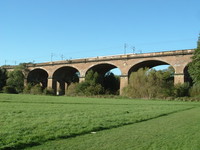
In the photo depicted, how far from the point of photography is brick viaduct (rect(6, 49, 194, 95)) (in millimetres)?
35500

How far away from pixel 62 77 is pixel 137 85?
23.6 meters

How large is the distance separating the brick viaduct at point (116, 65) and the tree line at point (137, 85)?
1.66 meters

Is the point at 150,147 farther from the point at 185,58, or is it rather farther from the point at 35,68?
the point at 35,68

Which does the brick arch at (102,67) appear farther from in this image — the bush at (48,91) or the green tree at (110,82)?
the bush at (48,91)

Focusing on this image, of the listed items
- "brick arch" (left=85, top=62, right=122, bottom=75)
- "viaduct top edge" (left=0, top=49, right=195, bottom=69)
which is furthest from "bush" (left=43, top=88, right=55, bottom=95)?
"brick arch" (left=85, top=62, right=122, bottom=75)

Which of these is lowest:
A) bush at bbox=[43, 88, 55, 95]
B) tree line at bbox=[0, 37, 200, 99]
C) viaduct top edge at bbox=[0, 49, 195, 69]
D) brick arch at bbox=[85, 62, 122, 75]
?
bush at bbox=[43, 88, 55, 95]

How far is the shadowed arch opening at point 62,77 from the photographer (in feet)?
171

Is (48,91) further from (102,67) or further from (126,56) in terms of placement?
(126,56)

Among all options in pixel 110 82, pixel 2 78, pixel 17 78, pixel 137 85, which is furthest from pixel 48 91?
pixel 137 85

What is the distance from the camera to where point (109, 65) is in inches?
1832

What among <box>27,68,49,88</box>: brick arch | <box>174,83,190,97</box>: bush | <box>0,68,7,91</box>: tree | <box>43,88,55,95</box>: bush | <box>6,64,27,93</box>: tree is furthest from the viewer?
<box>27,68,49,88</box>: brick arch

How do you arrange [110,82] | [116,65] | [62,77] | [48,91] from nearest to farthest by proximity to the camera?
[116,65] < [48,91] < [110,82] < [62,77]

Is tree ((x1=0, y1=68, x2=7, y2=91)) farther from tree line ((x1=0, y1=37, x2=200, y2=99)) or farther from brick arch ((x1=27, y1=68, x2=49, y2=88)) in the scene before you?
brick arch ((x1=27, y1=68, x2=49, y2=88))

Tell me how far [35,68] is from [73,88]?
13.6 m
